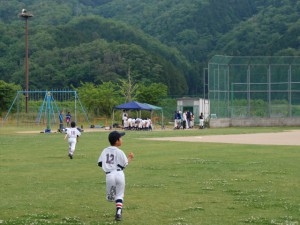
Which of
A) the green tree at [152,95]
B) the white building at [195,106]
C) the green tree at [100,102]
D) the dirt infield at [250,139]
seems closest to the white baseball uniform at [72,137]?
the dirt infield at [250,139]

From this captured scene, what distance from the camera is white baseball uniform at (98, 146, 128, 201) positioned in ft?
32.6

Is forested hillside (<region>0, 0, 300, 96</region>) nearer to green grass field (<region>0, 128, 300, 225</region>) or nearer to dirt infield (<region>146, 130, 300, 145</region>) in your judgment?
dirt infield (<region>146, 130, 300, 145</region>)

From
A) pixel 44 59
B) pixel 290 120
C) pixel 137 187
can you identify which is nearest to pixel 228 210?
pixel 137 187

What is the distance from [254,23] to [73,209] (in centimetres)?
A: 10698

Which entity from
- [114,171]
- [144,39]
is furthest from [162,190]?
[144,39]

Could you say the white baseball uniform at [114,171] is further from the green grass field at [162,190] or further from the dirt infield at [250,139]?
the dirt infield at [250,139]

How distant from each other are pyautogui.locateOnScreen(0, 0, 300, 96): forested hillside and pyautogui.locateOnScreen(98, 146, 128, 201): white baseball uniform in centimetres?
7755

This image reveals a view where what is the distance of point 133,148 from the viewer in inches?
1070

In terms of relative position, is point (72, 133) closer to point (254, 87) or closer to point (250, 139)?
point (250, 139)

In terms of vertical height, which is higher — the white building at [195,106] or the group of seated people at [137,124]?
the white building at [195,106]

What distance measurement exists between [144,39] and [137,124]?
75502mm

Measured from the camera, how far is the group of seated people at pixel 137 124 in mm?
50781

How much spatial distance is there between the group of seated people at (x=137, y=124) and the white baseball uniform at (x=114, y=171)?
40520 millimetres

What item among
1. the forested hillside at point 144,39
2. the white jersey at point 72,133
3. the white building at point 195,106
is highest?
the forested hillside at point 144,39
